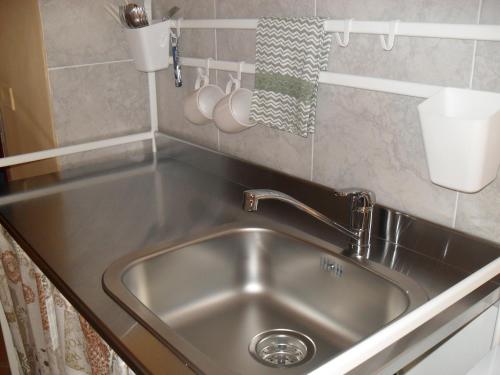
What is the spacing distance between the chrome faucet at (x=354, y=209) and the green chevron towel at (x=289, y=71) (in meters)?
0.21

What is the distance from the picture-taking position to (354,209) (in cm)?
120

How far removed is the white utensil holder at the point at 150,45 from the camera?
165 cm

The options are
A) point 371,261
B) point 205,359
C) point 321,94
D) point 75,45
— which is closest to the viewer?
point 205,359

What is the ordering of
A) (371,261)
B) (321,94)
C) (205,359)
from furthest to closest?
1. (321,94)
2. (371,261)
3. (205,359)

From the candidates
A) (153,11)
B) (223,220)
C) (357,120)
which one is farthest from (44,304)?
(153,11)

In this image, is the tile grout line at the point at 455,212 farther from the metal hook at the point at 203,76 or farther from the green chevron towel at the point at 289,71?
the metal hook at the point at 203,76

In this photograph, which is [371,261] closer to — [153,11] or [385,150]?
[385,150]

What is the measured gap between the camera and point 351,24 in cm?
117

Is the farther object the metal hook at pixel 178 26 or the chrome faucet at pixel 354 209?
the metal hook at pixel 178 26

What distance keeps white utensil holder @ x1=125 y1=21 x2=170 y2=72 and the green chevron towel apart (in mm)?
427

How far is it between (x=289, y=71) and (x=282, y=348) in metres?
0.64

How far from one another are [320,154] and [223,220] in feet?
0.98

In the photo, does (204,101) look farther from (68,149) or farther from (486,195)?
(486,195)

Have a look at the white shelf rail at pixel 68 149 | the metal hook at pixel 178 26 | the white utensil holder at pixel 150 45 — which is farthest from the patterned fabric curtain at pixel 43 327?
the metal hook at pixel 178 26
